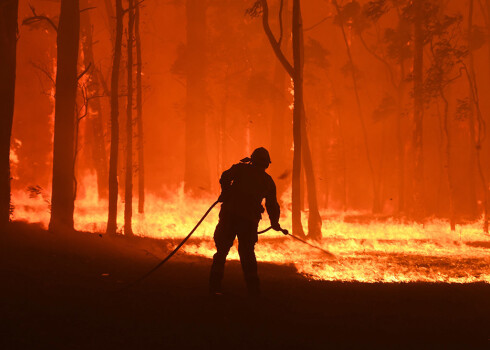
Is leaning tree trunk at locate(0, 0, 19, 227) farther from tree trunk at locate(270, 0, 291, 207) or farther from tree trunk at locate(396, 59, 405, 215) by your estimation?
tree trunk at locate(396, 59, 405, 215)

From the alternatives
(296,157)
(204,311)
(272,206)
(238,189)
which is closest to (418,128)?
(296,157)

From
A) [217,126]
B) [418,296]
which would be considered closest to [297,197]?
[418,296]

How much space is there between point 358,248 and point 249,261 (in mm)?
10189

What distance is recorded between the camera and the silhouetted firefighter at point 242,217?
7742 millimetres

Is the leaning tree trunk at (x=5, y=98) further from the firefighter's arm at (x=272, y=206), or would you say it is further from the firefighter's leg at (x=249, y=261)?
the firefighter's arm at (x=272, y=206)

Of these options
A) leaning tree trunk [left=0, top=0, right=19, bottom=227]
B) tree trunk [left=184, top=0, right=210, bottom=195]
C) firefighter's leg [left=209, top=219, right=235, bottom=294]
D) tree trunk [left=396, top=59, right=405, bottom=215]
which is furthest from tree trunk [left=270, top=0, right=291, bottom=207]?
firefighter's leg [left=209, top=219, right=235, bottom=294]

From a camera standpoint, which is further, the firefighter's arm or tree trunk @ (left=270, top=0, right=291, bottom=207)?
tree trunk @ (left=270, top=0, right=291, bottom=207)

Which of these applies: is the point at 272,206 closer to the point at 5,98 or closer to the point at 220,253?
the point at 220,253

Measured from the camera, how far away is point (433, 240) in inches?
774

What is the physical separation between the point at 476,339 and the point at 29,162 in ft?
132

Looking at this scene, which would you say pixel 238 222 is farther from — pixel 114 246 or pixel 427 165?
pixel 427 165

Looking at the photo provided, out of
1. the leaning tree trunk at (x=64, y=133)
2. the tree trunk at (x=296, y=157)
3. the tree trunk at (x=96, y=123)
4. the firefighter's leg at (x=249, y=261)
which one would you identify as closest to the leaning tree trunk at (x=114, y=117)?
the leaning tree trunk at (x=64, y=133)

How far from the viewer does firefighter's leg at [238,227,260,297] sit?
7727mm

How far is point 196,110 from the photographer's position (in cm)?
3175
